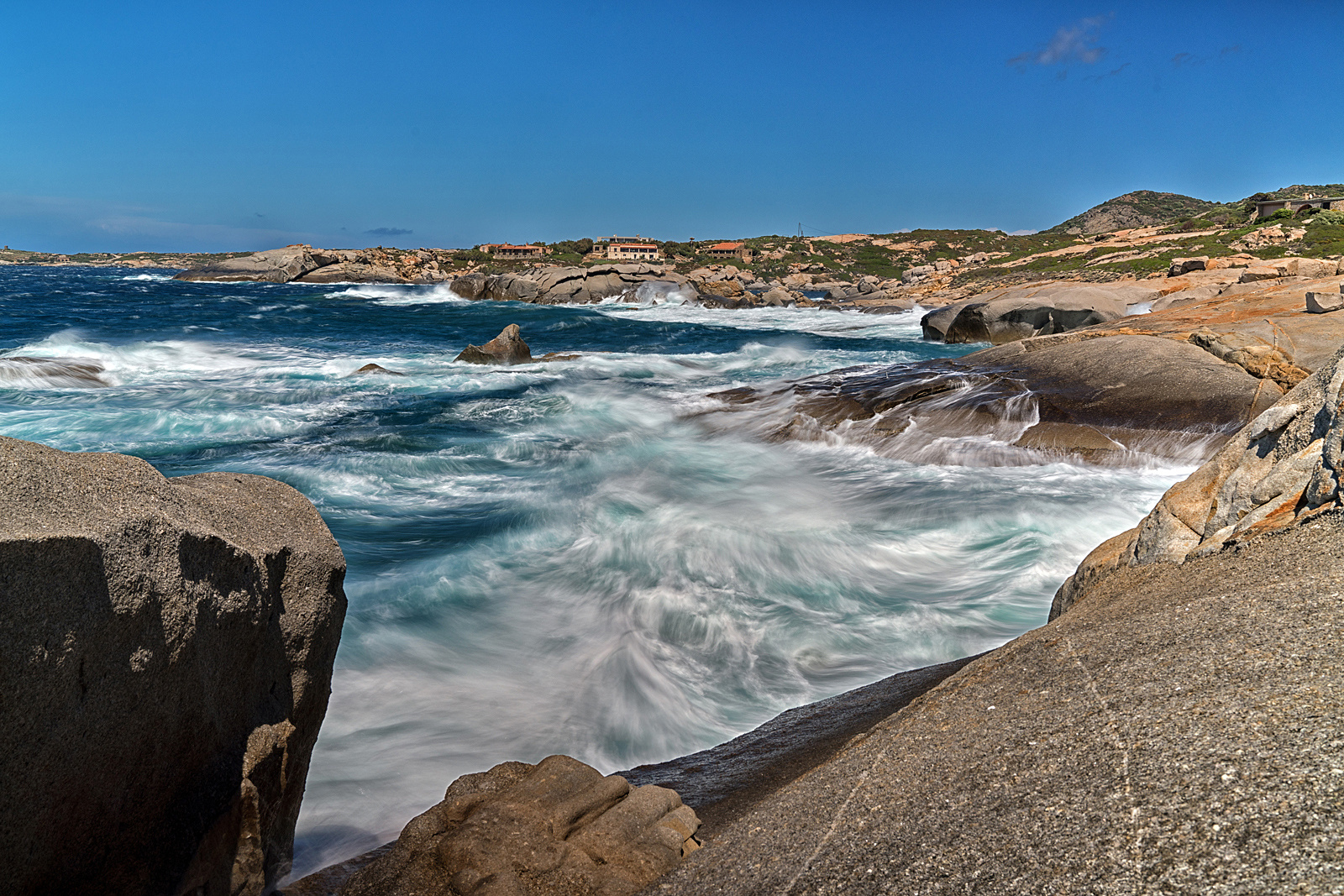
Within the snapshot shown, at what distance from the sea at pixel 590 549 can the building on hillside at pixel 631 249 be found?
9386 cm

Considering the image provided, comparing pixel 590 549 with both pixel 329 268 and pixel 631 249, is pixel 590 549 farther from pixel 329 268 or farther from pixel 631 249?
pixel 631 249

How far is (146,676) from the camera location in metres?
2.42

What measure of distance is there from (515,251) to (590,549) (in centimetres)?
11871

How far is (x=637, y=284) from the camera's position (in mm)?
65250

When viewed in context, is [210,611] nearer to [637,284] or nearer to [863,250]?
[637,284]

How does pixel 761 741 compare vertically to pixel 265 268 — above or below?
below

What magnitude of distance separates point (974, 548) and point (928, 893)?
6.47m

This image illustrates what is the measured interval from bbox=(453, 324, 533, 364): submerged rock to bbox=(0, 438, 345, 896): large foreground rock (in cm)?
2039

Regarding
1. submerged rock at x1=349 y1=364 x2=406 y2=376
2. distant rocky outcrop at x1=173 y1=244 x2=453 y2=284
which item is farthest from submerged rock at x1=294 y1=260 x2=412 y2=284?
submerged rock at x1=349 y1=364 x2=406 y2=376

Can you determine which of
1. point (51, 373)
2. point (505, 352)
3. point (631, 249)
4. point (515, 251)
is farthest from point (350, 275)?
point (51, 373)

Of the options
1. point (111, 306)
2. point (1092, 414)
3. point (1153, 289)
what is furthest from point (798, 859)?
point (111, 306)

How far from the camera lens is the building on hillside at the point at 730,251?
105 metres

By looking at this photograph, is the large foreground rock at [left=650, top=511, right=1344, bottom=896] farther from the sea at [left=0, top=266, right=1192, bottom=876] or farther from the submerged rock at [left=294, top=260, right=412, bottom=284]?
the submerged rock at [left=294, top=260, right=412, bottom=284]

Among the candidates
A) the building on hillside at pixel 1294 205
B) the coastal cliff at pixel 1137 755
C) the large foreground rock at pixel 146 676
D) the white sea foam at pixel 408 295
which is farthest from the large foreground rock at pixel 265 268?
the coastal cliff at pixel 1137 755
